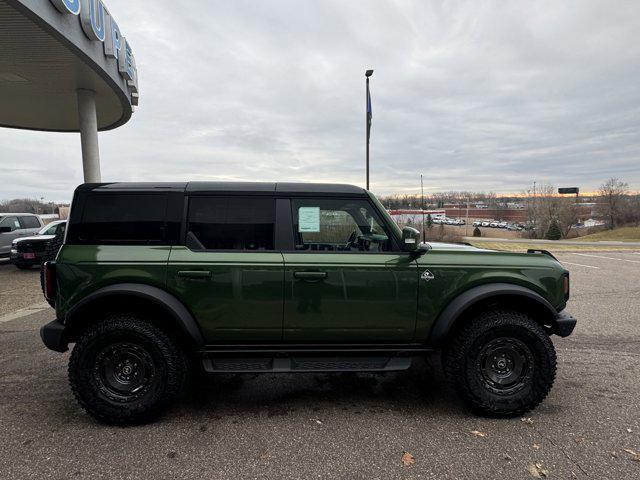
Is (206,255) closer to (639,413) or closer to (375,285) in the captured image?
(375,285)

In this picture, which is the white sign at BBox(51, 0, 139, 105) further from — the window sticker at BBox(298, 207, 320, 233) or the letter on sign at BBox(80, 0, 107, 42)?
the window sticker at BBox(298, 207, 320, 233)

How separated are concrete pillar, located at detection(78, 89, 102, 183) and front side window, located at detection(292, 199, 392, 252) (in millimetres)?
11100

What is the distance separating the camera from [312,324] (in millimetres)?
2934

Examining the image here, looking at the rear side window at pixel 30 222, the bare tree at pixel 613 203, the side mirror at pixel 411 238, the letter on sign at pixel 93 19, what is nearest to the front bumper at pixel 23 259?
the rear side window at pixel 30 222

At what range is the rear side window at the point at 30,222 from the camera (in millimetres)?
12741

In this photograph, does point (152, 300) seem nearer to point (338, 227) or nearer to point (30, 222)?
point (338, 227)

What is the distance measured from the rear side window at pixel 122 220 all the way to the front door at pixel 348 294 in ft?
3.52

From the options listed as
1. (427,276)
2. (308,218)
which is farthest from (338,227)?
(427,276)

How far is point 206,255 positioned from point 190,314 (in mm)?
474

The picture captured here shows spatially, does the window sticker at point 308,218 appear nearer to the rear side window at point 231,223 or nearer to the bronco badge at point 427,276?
the rear side window at point 231,223

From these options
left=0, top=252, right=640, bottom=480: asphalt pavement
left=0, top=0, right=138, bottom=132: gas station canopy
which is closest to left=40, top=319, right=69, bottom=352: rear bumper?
left=0, top=252, right=640, bottom=480: asphalt pavement

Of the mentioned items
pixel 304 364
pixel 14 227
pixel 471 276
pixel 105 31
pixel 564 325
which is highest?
pixel 105 31

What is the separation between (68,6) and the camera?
7148 mm

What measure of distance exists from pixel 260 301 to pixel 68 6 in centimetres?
789
